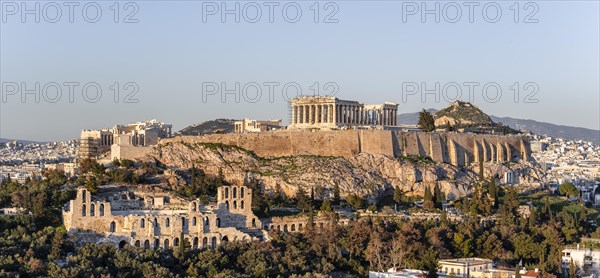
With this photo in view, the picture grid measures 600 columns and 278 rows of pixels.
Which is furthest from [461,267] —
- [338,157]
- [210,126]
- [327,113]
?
[210,126]

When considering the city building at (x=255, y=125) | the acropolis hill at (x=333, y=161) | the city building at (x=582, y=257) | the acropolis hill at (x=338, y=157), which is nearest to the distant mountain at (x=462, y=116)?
the city building at (x=255, y=125)

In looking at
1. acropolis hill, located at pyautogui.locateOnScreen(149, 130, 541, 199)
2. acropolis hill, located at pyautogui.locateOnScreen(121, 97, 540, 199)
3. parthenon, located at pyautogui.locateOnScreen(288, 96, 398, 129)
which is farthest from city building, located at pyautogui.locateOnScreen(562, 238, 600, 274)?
parthenon, located at pyautogui.locateOnScreen(288, 96, 398, 129)

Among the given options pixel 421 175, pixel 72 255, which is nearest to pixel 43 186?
pixel 72 255

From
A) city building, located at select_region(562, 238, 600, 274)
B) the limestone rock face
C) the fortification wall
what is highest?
the fortification wall

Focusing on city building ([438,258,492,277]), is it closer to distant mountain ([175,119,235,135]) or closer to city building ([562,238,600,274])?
city building ([562,238,600,274])

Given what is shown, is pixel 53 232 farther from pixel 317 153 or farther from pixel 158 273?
pixel 317 153

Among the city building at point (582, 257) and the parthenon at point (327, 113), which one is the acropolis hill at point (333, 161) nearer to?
the parthenon at point (327, 113)
